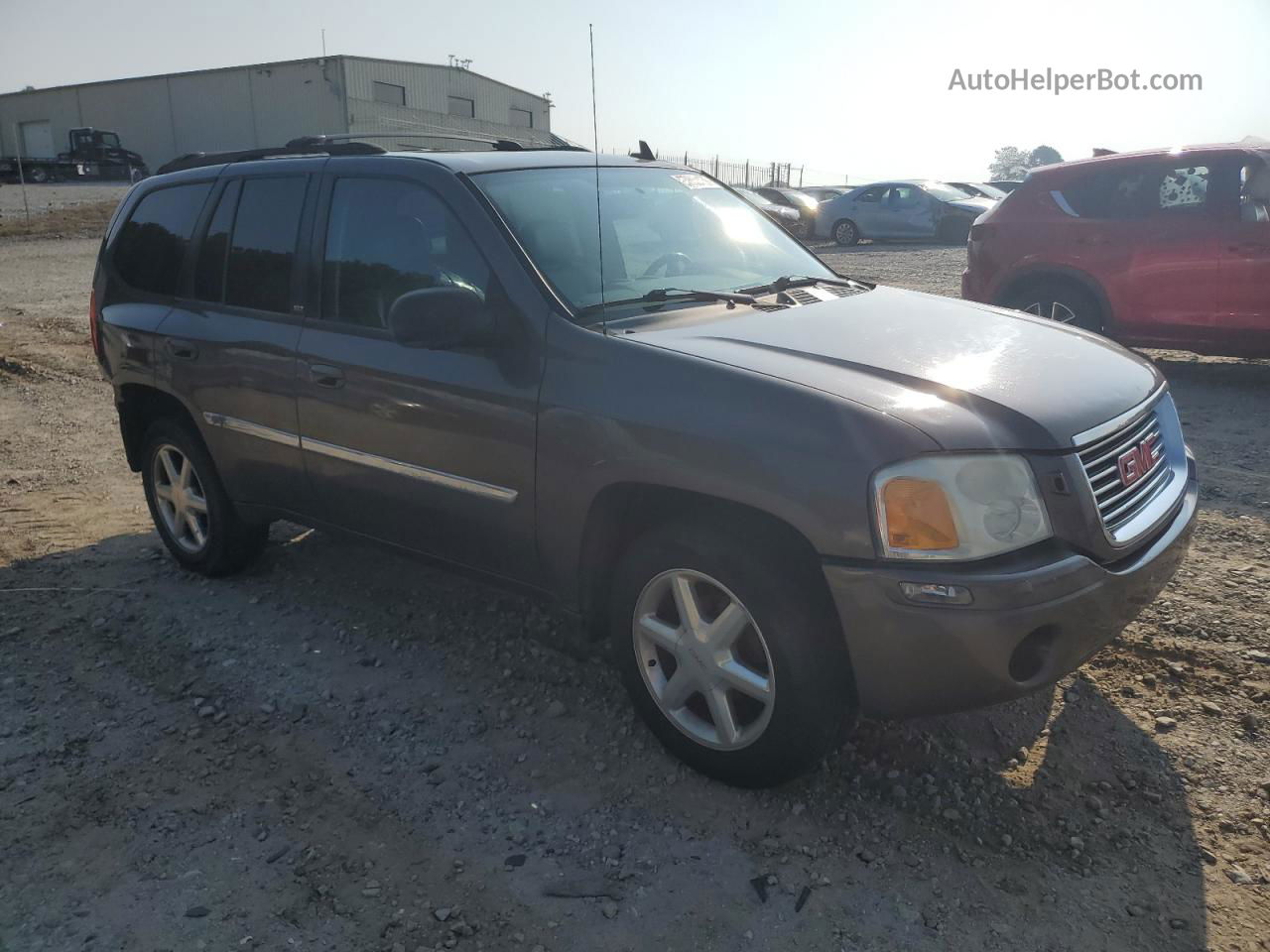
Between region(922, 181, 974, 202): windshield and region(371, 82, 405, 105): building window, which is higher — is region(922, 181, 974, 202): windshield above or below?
below

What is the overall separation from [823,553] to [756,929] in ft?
3.06

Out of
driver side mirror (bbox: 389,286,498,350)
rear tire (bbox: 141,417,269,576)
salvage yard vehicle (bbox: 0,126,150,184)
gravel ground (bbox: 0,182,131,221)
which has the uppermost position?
salvage yard vehicle (bbox: 0,126,150,184)

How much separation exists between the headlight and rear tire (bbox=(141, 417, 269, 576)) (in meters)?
3.10

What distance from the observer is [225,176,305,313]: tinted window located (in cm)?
415

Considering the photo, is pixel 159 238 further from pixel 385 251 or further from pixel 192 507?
pixel 385 251

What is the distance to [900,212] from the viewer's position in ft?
71.1

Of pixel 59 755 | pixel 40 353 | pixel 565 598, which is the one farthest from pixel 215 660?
pixel 40 353

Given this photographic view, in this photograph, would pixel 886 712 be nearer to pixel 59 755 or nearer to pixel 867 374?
pixel 867 374

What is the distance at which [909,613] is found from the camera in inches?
101

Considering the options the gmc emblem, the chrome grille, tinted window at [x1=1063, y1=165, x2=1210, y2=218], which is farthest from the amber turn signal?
tinted window at [x1=1063, y1=165, x2=1210, y2=218]

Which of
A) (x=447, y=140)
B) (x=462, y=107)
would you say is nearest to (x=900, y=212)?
(x=447, y=140)

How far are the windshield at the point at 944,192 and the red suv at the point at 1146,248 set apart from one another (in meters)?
13.6

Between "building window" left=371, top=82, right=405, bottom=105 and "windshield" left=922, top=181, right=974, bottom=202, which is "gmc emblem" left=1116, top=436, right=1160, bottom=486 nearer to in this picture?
"windshield" left=922, top=181, right=974, bottom=202

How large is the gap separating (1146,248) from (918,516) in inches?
254
